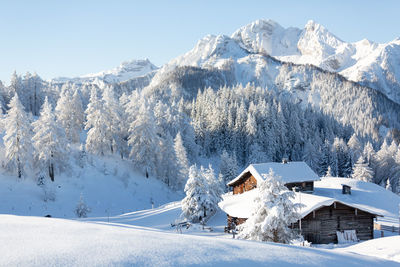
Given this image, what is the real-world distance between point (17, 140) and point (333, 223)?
3954cm

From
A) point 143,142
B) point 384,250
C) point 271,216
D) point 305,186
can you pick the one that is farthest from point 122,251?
point 143,142

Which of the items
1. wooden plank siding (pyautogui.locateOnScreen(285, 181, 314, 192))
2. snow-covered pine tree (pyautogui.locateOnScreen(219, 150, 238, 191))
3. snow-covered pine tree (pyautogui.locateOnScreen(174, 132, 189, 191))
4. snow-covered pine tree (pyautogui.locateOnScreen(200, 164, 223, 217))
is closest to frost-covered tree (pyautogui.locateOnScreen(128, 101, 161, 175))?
snow-covered pine tree (pyautogui.locateOnScreen(174, 132, 189, 191))

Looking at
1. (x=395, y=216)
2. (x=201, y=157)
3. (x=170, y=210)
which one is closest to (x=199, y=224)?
(x=170, y=210)

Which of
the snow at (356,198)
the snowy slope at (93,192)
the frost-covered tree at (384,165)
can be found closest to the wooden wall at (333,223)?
the snow at (356,198)

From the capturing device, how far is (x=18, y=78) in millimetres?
78375

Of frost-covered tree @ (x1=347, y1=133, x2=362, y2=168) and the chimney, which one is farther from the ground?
frost-covered tree @ (x1=347, y1=133, x2=362, y2=168)

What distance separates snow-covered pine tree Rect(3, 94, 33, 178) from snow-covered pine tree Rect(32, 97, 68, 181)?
141 centimetres

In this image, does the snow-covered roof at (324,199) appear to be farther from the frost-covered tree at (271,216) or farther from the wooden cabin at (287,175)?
the frost-covered tree at (271,216)

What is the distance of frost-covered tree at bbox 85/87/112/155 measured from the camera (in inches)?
2108

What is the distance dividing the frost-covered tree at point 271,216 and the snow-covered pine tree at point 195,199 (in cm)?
1566

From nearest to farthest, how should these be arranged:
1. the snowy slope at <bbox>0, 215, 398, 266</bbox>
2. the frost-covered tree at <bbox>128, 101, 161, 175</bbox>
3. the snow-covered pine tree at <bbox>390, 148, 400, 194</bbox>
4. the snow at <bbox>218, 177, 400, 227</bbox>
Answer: the snowy slope at <bbox>0, 215, 398, 266</bbox>, the snow at <bbox>218, 177, 400, 227</bbox>, the frost-covered tree at <bbox>128, 101, 161, 175</bbox>, the snow-covered pine tree at <bbox>390, 148, 400, 194</bbox>

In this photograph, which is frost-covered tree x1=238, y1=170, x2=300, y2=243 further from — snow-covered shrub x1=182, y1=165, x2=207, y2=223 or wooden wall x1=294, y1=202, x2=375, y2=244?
snow-covered shrub x1=182, y1=165, x2=207, y2=223

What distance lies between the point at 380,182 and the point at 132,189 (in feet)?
236

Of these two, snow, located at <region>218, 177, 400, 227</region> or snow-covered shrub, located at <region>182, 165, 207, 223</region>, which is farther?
snow-covered shrub, located at <region>182, 165, 207, 223</region>
